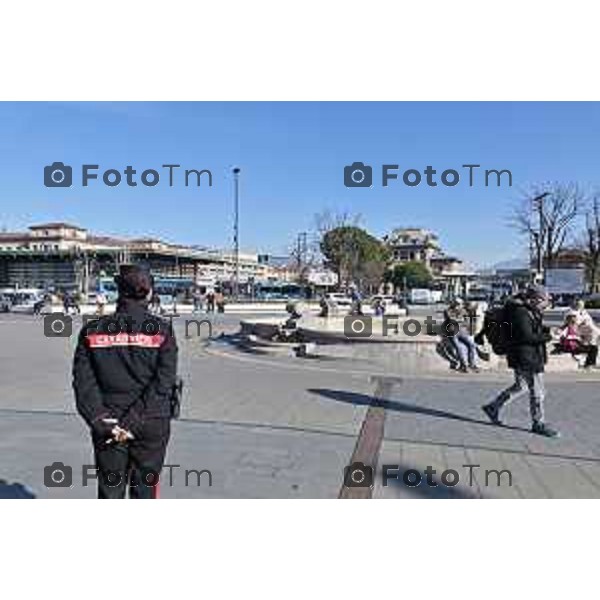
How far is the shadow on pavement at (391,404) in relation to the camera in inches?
312

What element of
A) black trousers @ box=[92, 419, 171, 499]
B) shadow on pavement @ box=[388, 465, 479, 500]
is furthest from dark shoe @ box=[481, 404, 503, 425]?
black trousers @ box=[92, 419, 171, 499]

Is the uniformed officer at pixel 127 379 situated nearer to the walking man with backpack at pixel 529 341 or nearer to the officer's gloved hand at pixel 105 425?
the officer's gloved hand at pixel 105 425

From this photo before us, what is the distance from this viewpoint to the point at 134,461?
382 centimetres

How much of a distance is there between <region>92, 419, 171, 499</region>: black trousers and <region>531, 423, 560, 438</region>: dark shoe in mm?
4641

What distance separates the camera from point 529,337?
7020 millimetres

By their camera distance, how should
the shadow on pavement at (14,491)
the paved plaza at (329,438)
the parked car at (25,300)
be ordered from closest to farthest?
the shadow on pavement at (14,491) < the paved plaza at (329,438) < the parked car at (25,300)

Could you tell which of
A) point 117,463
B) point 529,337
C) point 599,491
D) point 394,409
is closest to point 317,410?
point 394,409

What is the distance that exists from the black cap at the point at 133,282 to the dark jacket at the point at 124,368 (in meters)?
0.05

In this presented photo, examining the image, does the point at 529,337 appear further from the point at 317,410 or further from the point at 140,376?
the point at 140,376

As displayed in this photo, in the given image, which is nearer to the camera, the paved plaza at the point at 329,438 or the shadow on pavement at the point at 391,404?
the paved plaza at the point at 329,438

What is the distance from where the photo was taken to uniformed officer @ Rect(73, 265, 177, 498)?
3691mm

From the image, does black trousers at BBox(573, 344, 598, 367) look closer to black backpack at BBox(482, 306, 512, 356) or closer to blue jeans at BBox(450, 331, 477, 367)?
blue jeans at BBox(450, 331, 477, 367)

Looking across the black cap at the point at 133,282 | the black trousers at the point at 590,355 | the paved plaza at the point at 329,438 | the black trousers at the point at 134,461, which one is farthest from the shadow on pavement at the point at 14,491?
the black trousers at the point at 590,355
